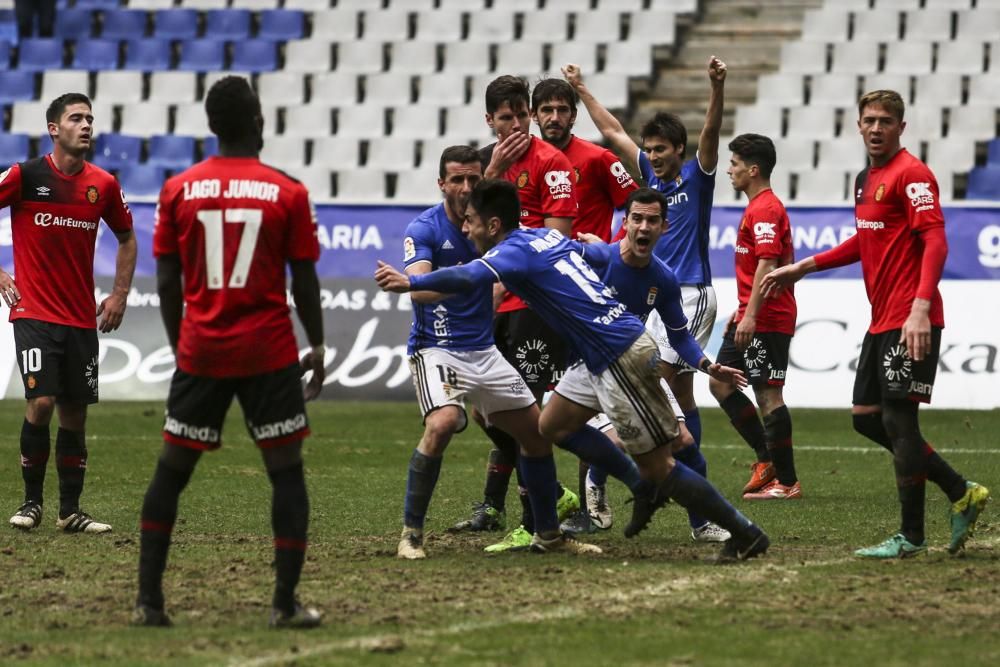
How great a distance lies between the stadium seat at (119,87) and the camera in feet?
71.2

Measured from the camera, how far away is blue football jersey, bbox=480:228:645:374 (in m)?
6.78

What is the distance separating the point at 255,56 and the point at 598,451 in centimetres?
1570

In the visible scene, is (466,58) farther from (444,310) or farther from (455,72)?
(444,310)

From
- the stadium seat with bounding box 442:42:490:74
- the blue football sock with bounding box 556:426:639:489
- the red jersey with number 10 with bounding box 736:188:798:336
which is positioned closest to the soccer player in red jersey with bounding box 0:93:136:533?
the blue football sock with bounding box 556:426:639:489

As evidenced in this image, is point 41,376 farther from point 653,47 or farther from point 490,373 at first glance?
point 653,47

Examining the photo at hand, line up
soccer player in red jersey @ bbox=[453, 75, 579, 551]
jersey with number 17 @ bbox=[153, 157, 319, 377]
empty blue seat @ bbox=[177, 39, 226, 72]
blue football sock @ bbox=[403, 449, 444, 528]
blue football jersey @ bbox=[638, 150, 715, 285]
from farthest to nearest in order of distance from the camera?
empty blue seat @ bbox=[177, 39, 226, 72]
blue football jersey @ bbox=[638, 150, 715, 285]
soccer player in red jersey @ bbox=[453, 75, 579, 551]
blue football sock @ bbox=[403, 449, 444, 528]
jersey with number 17 @ bbox=[153, 157, 319, 377]

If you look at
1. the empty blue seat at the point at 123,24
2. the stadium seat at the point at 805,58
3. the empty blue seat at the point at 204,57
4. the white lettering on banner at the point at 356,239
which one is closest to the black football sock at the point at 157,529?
the white lettering on banner at the point at 356,239

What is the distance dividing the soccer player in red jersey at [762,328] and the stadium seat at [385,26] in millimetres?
12505

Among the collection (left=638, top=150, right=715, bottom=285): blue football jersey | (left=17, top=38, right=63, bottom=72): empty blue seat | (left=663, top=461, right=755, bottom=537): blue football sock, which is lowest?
(left=663, top=461, right=755, bottom=537): blue football sock

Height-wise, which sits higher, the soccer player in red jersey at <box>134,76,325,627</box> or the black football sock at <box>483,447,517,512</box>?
the soccer player in red jersey at <box>134,76,325,627</box>

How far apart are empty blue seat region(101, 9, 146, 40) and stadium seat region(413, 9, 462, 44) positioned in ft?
13.4

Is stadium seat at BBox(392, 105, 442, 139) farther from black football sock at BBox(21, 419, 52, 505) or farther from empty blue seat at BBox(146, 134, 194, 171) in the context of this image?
black football sock at BBox(21, 419, 52, 505)

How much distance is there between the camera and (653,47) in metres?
21.2

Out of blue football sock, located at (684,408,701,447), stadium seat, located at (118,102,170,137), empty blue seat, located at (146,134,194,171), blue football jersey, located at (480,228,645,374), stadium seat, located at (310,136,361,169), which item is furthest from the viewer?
stadium seat, located at (118,102,170,137)
